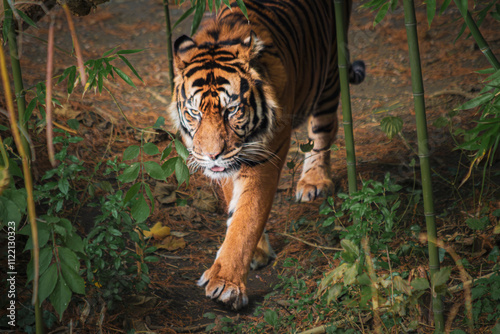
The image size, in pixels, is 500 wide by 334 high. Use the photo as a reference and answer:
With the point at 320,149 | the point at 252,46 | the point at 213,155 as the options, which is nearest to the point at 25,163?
the point at 213,155

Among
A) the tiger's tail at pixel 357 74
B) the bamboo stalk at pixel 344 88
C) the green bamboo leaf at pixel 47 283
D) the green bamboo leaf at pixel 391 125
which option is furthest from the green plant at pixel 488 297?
the tiger's tail at pixel 357 74

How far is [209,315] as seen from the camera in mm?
2338

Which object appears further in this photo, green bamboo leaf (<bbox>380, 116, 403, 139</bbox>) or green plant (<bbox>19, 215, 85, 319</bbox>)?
green bamboo leaf (<bbox>380, 116, 403, 139</bbox>)

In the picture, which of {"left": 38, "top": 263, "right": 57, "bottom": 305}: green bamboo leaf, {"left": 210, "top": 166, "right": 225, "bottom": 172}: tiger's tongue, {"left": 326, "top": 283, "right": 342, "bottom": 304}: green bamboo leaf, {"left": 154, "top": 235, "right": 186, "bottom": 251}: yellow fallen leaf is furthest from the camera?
{"left": 154, "top": 235, "right": 186, "bottom": 251}: yellow fallen leaf

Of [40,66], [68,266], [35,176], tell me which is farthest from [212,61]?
[40,66]

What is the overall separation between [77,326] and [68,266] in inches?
21.2

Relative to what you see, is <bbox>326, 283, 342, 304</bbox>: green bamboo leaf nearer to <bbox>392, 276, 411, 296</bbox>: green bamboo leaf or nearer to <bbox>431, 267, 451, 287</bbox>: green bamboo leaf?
<bbox>392, 276, 411, 296</bbox>: green bamboo leaf

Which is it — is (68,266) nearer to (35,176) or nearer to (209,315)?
(209,315)

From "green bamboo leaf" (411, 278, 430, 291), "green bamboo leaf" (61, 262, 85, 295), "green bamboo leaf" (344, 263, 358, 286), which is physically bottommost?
"green bamboo leaf" (411, 278, 430, 291)

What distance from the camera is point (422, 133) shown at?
6.40 ft

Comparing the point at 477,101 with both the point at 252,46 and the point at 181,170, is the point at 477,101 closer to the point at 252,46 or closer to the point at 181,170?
the point at 181,170

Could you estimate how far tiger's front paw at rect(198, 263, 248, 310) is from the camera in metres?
2.47

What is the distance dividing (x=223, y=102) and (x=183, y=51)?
39cm

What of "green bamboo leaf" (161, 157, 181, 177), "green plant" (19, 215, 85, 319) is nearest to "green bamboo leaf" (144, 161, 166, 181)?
"green bamboo leaf" (161, 157, 181, 177)
